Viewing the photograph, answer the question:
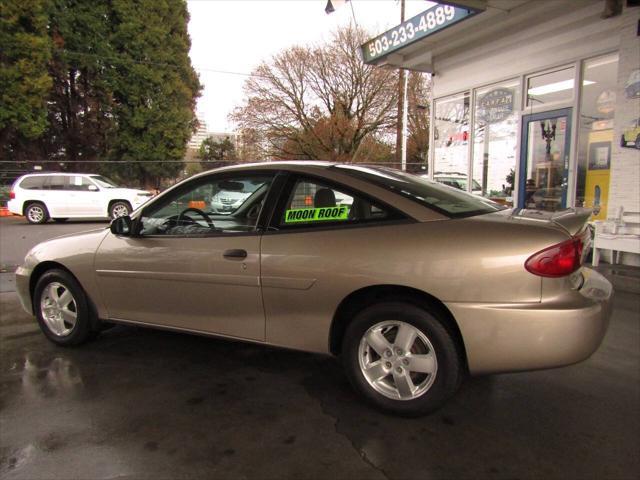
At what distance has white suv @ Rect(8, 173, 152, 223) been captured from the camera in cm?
1489

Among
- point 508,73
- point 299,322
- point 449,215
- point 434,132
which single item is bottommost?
point 299,322

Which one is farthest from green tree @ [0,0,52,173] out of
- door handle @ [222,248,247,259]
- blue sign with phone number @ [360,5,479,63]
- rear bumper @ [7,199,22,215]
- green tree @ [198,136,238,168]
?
door handle @ [222,248,247,259]

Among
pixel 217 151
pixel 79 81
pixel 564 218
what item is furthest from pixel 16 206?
pixel 217 151

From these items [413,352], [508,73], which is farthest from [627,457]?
[508,73]

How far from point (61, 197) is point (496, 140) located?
514 inches

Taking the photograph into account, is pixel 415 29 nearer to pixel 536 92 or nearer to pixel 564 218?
pixel 536 92

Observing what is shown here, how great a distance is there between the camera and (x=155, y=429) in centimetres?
274

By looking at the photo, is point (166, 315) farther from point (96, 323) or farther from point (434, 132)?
point (434, 132)

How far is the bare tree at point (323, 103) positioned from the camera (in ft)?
72.8

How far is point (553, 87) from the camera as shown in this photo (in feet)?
27.2

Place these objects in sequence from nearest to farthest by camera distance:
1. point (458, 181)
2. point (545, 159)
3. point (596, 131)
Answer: point (596, 131), point (545, 159), point (458, 181)

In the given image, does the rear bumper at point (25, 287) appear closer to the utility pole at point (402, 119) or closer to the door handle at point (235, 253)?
the door handle at point (235, 253)

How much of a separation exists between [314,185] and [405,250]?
2.69ft

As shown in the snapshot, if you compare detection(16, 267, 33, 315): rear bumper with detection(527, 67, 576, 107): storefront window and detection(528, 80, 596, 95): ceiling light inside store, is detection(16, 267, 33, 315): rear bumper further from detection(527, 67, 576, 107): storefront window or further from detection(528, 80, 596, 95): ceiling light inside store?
detection(528, 80, 596, 95): ceiling light inside store
